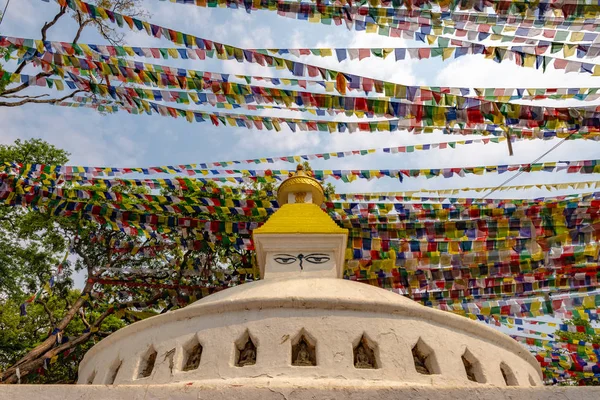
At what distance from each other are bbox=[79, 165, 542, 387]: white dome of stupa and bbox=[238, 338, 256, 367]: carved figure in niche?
0.01 meters

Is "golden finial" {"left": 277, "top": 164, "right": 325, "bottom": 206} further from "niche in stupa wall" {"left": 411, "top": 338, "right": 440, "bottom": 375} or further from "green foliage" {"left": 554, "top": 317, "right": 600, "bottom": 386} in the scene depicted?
"green foliage" {"left": 554, "top": 317, "right": 600, "bottom": 386}

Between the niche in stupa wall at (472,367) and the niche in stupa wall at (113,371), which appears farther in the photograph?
the niche in stupa wall at (113,371)

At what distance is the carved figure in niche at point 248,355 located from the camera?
4.92 m

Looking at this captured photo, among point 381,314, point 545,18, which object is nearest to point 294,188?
point 381,314

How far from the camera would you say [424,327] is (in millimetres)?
5383

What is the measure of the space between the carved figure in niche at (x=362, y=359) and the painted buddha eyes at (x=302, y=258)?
2763 millimetres

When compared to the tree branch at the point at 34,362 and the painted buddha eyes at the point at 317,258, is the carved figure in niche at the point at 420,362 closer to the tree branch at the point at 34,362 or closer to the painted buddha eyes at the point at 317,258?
the painted buddha eyes at the point at 317,258

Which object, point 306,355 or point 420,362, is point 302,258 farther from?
point 420,362

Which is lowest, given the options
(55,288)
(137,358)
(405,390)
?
(405,390)

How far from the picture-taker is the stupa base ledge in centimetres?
391

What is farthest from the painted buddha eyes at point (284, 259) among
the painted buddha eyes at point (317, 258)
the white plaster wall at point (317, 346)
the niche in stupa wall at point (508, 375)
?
the niche in stupa wall at point (508, 375)

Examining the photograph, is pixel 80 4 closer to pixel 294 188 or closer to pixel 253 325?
pixel 253 325

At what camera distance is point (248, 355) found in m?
5.00

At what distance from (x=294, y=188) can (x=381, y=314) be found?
4.55 m
